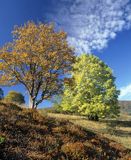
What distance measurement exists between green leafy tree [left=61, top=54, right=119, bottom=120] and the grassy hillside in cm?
2992

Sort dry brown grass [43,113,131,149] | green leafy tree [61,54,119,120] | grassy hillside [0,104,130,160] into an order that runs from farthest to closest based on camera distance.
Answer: green leafy tree [61,54,119,120] < dry brown grass [43,113,131,149] < grassy hillside [0,104,130,160]

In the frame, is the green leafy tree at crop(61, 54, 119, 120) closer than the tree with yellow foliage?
No

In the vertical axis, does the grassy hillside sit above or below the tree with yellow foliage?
below

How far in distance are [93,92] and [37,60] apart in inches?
696

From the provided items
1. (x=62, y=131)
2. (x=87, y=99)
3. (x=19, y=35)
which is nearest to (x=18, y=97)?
(x=87, y=99)

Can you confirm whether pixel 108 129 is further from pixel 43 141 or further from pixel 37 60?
pixel 43 141

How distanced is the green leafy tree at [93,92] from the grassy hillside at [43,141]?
2992 cm

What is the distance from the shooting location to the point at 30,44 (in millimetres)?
42406

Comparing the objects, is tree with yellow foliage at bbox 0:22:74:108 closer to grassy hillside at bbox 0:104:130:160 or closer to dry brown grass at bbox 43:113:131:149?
dry brown grass at bbox 43:113:131:149

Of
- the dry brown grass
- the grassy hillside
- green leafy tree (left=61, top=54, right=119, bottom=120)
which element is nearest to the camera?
the grassy hillside

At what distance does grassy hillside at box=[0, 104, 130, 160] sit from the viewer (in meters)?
16.4

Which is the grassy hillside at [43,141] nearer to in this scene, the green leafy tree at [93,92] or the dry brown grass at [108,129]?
the dry brown grass at [108,129]

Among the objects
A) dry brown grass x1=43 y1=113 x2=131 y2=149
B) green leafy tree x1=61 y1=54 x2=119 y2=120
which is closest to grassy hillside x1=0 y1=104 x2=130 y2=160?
dry brown grass x1=43 y1=113 x2=131 y2=149

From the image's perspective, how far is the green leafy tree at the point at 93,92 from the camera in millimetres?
55438
